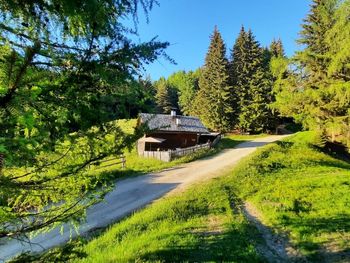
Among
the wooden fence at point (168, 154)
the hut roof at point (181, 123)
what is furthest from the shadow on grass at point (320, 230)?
the hut roof at point (181, 123)

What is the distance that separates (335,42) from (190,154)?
1478 cm

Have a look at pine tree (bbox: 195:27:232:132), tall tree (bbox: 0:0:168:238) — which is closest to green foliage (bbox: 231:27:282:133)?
pine tree (bbox: 195:27:232:132)

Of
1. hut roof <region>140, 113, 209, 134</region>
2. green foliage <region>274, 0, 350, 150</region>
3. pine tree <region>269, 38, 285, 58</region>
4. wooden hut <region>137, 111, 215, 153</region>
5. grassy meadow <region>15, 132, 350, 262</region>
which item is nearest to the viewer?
grassy meadow <region>15, 132, 350, 262</region>

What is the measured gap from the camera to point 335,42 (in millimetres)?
21891

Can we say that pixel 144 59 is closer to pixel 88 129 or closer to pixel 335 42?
pixel 88 129

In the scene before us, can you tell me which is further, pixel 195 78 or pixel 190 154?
pixel 195 78

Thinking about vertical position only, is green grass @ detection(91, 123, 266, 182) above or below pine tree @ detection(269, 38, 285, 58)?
below

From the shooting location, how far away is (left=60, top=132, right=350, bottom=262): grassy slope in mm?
10664

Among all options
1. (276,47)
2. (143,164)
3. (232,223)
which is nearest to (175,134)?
(143,164)

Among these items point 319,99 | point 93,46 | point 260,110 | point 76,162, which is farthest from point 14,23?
point 260,110

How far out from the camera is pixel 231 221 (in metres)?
13.7

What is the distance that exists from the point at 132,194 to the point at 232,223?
21.7ft

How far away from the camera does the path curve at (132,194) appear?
1180 cm

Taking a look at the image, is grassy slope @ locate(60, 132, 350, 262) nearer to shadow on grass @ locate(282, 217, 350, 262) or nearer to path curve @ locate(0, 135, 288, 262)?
shadow on grass @ locate(282, 217, 350, 262)
